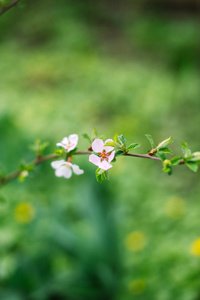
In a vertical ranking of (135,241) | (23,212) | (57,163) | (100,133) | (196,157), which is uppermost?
(100,133)

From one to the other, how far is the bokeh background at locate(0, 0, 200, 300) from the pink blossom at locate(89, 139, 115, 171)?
2.91 feet

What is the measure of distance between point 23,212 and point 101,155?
4.73 ft

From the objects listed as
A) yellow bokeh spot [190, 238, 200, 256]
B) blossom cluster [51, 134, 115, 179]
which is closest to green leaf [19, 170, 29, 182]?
blossom cluster [51, 134, 115, 179]

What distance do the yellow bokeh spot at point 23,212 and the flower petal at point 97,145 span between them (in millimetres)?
1387

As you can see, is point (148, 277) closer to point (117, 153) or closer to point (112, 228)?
point (112, 228)

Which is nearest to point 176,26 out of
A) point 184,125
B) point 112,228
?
point 184,125

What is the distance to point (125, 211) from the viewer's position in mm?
2113

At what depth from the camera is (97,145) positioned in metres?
0.73

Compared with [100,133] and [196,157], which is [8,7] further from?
[100,133]

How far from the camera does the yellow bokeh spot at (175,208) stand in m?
2.11

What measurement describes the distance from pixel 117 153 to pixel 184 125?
2321 millimetres

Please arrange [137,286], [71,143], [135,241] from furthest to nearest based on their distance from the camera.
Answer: [135,241], [137,286], [71,143]

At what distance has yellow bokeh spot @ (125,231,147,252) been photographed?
73.9 inches

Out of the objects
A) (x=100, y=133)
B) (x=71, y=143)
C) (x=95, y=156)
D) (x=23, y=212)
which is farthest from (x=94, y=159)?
(x=100, y=133)
